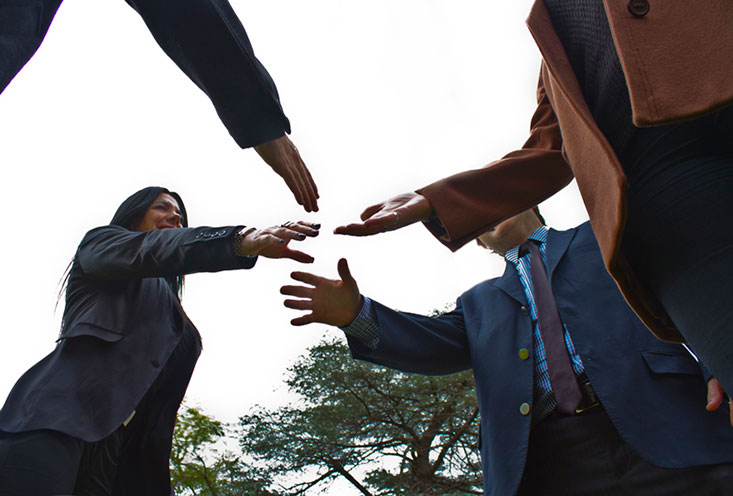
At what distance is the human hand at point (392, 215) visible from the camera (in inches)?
55.7

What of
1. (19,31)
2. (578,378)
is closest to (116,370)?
(19,31)

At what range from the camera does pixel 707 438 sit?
1.73 meters

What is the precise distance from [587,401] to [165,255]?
1743 mm

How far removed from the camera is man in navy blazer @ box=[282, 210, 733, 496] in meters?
1.75

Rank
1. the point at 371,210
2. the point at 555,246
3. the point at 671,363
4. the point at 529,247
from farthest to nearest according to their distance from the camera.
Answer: the point at 529,247, the point at 555,246, the point at 671,363, the point at 371,210

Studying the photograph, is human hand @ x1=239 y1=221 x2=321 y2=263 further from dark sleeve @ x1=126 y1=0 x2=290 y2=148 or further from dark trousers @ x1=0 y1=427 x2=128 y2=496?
dark trousers @ x1=0 y1=427 x2=128 y2=496

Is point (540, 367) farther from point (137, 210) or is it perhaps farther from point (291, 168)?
point (137, 210)

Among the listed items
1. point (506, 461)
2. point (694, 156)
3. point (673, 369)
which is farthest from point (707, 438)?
point (694, 156)

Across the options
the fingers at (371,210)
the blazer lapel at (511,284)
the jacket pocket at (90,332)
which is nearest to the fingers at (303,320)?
the fingers at (371,210)

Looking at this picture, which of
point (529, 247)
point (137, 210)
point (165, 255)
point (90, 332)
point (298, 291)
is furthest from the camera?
point (137, 210)

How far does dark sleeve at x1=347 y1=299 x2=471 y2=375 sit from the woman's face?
4.87ft

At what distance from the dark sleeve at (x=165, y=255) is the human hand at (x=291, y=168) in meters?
0.43

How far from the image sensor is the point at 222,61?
1745mm

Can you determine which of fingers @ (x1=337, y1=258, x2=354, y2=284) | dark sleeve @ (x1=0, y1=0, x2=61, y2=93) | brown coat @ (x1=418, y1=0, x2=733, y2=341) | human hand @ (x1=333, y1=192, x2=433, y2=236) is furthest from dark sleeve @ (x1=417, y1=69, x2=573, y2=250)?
dark sleeve @ (x1=0, y1=0, x2=61, y2=93)
